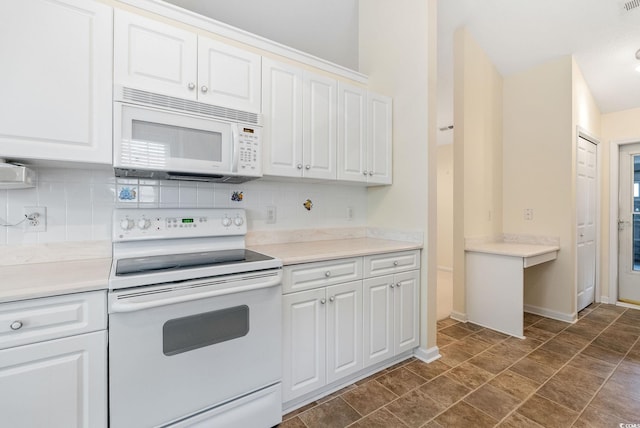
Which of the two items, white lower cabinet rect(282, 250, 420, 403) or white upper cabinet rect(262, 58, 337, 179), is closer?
white lower cabinet rect(282, 250, 420, 403)

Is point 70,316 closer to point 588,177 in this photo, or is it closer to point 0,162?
point 0,162

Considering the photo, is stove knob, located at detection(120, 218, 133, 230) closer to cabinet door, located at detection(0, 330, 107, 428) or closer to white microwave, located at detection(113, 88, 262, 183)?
white microwave, located at detection(113, 88, 262, 183)

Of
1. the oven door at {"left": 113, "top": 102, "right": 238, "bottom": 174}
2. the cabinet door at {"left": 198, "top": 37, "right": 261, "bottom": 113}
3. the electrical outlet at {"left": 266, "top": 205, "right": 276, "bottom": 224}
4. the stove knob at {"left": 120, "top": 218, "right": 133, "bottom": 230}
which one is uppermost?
the cabinet door at {"left": 198, "top": 37, "right": 261, "bottom": 113}

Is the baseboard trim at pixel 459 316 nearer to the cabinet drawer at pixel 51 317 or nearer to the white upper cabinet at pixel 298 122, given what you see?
the white upper cabinet at pixel 298 122

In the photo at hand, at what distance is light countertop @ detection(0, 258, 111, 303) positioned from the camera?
1.05 metres

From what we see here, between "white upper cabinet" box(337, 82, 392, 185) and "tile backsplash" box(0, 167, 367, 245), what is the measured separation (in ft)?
1.30

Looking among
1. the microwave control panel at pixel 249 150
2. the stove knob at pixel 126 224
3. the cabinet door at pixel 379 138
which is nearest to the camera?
the stove knob at pixel 126 224

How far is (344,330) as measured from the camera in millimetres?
1886

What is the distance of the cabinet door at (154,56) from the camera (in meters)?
1.50

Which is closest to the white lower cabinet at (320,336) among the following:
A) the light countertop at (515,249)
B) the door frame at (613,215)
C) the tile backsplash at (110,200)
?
the tile backsplash at (110,200)

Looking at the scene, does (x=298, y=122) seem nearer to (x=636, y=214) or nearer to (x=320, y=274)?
(x=320, y=274)

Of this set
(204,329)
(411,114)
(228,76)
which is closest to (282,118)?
(228,76)

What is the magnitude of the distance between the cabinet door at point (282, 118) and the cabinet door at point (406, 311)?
1.13 meters

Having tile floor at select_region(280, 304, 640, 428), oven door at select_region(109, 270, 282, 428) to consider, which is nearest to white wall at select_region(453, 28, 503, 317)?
tile floor at select_region(280, 304, 640, 428)
